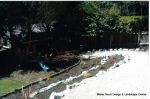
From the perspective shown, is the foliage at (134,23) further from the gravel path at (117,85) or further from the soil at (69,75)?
the gravel path at (117,85)

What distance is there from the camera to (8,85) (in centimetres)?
1314

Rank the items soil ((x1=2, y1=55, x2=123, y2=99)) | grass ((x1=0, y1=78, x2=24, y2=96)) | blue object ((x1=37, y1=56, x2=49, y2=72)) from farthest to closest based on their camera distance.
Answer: blue object ((x1=37, y1=56, x2=49, y2=72)) → grass ((x1=0, y1=78, x2=24, y2=96)) → soil ((x1=2, y1=55, x2=123, y2=99))

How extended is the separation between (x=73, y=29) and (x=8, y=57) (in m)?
6.05

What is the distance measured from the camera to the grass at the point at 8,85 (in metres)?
12.3

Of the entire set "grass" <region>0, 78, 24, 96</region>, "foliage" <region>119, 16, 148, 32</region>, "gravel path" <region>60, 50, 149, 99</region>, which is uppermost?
"foliage" <region>119, 16, 148, 32</region>

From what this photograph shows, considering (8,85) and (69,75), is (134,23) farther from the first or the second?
(8,85)

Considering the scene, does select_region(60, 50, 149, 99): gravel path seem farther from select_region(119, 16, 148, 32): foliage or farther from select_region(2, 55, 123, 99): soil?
select_region(119, 16, 148, 32): foliage

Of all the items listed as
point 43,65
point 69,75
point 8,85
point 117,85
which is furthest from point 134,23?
point 8,85

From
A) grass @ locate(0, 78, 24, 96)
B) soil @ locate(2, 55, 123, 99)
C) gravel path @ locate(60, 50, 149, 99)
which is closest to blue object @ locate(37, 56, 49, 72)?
soil @ locate(2, 55, 123, 99)

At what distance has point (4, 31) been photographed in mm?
17547

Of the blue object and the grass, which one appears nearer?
the grass

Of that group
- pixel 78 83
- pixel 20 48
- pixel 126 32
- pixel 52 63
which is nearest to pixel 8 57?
pixel 20 48

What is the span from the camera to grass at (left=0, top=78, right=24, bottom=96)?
12.3 m

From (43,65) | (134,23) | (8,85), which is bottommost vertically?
(8,85)
